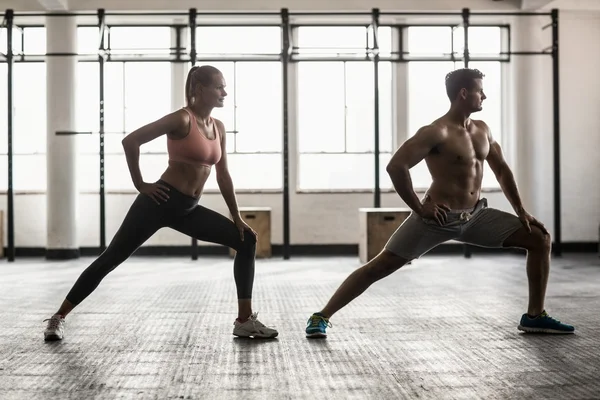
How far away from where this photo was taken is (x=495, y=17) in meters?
9.59

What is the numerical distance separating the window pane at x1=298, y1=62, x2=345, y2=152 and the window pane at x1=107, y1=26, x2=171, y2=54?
75.7 inches

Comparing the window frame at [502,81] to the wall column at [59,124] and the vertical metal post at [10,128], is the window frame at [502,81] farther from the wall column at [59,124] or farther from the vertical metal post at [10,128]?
the vertical metal post at [10,128]

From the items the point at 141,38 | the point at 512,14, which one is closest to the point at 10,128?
the point at 141,38

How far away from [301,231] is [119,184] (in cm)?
261

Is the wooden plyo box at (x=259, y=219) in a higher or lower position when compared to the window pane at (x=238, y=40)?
lower

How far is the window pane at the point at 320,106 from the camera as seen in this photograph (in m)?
9.78

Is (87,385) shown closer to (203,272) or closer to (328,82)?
(203,272)

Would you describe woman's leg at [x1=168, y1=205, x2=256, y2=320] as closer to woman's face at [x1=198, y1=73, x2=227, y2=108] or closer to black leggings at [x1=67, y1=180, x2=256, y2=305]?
black leggings at [x1=67, y1=180, x2=256, y2=305]

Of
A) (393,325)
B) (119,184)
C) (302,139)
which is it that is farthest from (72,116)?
(393,325)

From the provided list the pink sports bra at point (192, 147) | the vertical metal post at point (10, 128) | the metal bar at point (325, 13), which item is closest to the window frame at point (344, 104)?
the metal bar at point (325, 13)

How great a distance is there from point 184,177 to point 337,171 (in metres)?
6.47

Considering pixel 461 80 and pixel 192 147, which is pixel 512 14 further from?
pixel 192 147

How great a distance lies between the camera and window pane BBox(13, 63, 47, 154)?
9844 mm

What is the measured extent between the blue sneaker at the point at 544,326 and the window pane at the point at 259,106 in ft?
21.2
